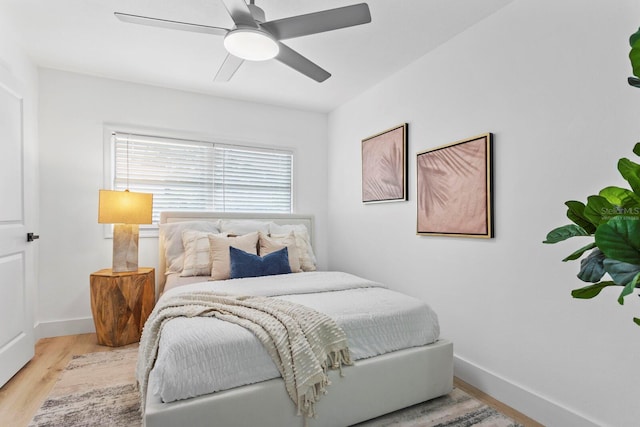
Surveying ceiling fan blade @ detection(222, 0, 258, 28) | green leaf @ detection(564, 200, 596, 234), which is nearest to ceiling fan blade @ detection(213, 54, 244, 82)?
ceiling fan blade @ detection(222, 0, 258, 28)

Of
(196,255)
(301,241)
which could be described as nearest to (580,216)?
(301,241)

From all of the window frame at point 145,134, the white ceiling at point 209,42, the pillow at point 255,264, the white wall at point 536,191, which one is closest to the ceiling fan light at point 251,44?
the white ceiling at point 209,42

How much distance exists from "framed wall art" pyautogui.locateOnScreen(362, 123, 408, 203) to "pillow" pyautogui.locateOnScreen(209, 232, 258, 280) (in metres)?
1.26

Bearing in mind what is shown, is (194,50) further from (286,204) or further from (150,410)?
(150,410)

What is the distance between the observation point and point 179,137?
12.0ft

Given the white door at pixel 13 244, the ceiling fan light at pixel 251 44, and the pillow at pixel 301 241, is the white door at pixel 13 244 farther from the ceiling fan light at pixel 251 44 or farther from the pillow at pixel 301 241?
the pillow at pixel 301 241

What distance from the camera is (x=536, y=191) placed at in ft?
6.55

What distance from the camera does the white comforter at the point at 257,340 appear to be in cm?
148

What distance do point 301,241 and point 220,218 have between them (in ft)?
3.11

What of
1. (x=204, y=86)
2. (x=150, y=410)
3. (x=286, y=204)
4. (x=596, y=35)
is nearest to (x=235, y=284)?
(x=150, y=410)

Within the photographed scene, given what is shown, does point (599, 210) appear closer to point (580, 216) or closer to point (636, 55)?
point (580, 216)

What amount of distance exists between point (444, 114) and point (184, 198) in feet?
8.92

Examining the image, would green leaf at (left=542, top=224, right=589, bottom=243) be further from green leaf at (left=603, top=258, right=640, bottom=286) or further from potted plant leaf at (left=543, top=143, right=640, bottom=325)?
green leaf at (left=603, top=258, right=640, bottom=286)

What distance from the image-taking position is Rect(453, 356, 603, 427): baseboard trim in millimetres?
1798
